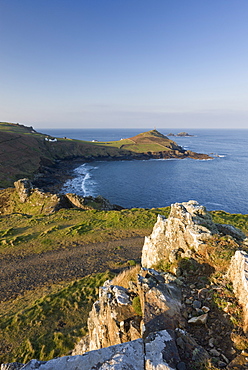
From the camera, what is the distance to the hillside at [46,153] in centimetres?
9236

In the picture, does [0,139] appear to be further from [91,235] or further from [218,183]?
[218,183]

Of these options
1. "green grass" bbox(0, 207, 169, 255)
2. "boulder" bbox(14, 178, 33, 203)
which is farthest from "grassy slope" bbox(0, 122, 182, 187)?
"green grass" bbox(0, 207, 169, 255)

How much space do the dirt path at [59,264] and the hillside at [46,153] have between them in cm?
6367

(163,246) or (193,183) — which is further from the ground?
(163,246)

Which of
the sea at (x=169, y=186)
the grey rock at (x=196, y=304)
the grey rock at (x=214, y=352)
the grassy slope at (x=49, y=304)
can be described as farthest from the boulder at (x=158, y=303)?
the sea at (x=169, y=186)

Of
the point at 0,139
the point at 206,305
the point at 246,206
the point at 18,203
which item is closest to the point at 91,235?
the point at 206,305

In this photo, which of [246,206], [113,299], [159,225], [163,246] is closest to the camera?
[113,299]

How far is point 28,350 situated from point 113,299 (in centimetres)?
877

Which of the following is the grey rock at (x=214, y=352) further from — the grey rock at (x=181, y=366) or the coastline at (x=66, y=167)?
the coastline at (x=66, y=167)

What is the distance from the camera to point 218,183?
3489 inches

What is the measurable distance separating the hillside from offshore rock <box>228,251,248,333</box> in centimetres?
8388

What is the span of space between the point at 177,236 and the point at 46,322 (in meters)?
11.7

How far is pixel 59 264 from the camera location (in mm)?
21891

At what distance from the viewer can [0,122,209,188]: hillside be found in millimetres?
92356
